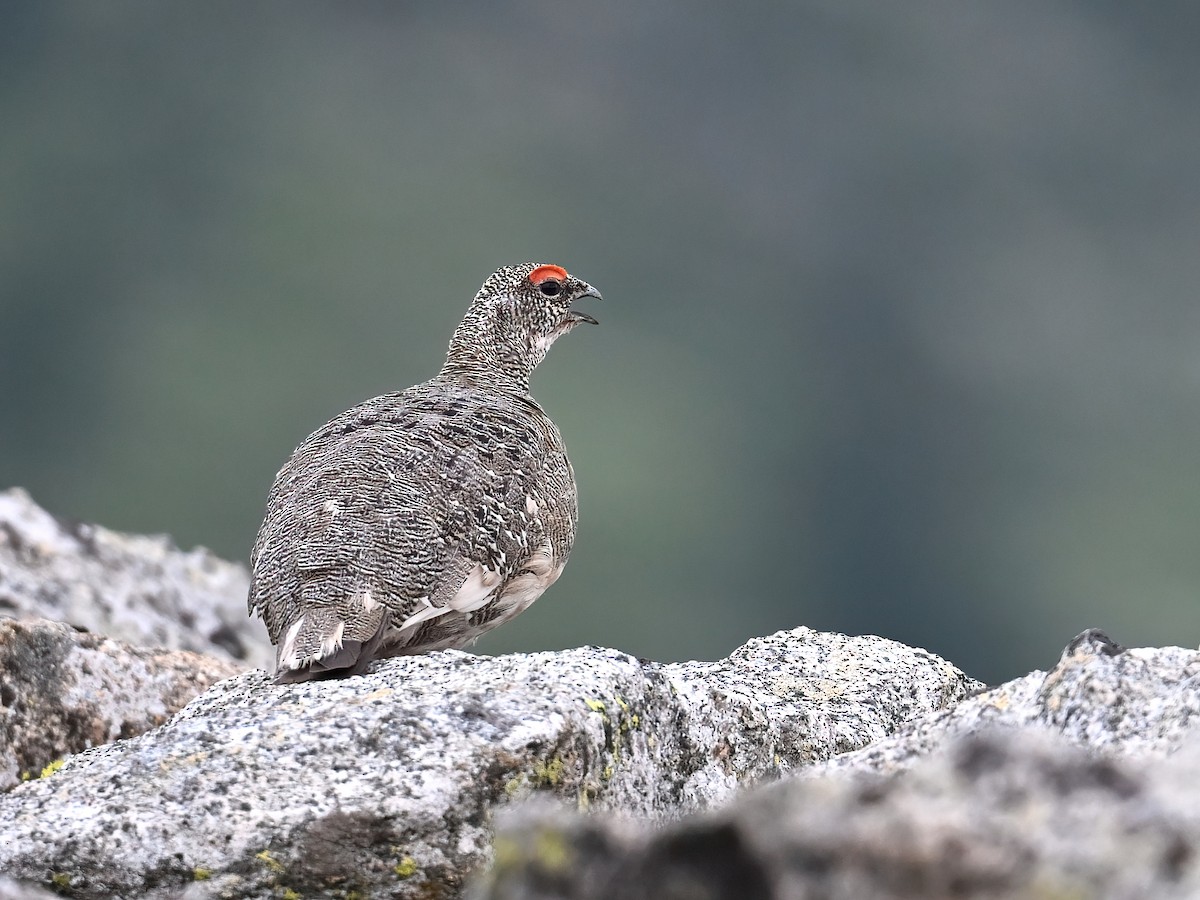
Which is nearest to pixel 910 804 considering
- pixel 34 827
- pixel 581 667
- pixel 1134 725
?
pixel 1134 725

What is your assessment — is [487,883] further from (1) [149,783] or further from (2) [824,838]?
(1) [149,783]

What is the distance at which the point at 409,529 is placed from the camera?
19.5ft

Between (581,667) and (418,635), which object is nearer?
(581,667)

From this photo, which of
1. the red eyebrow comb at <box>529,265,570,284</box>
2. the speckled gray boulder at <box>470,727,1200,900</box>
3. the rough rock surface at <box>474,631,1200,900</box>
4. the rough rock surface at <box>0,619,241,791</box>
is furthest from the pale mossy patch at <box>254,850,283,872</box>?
the red eyebrow comb at <box>529,265,570,284</box>

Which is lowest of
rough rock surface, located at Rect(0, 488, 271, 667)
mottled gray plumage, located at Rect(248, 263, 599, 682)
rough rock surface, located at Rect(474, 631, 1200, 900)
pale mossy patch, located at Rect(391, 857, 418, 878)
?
rough rock surface, located at Rect(474, 631, 1200, 900)

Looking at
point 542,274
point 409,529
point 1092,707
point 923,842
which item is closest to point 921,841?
point 923,842

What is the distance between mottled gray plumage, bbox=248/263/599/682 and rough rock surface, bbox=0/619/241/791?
2.49 ft

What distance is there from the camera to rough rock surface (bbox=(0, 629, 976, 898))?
12.7ft

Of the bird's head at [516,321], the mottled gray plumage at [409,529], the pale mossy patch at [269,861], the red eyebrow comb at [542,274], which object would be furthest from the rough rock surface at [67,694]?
the red eyebrow comb at [542,274]

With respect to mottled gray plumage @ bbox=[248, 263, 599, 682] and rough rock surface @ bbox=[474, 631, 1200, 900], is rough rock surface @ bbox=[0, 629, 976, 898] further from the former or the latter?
rough rock surface @ bbox=[474, 631, 1200, 900]

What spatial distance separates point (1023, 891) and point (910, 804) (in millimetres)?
205

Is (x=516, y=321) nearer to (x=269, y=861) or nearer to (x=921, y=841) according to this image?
(x=269, y=861)

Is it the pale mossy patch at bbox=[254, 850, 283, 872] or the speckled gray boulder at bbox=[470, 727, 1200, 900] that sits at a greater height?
the pale mossy patch at bbox=[254, 850, 283, 872]

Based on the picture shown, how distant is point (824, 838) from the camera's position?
2.01 meters
